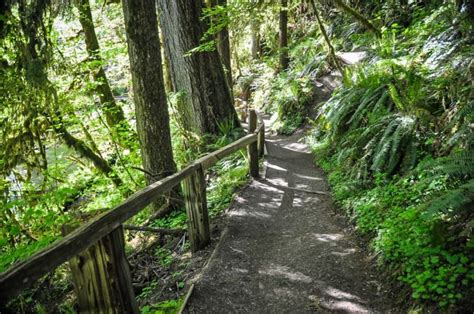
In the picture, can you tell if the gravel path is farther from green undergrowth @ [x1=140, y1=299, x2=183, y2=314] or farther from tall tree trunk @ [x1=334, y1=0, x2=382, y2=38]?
tall tree trunk @ [x1=334, y1=0, x2=382, y2=38]

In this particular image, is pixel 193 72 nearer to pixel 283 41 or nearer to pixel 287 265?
pixel 287 265

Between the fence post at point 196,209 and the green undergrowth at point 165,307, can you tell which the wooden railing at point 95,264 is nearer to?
the green undergrowth at point 165,307

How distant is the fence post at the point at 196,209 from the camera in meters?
4.42

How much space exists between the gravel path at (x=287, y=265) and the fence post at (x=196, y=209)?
10.6 inches

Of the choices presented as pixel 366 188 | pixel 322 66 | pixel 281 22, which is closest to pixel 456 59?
pixel 366 188

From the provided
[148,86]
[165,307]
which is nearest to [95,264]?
[165,307]

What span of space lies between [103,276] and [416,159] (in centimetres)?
420

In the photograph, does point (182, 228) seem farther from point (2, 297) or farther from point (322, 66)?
point (322, 66)

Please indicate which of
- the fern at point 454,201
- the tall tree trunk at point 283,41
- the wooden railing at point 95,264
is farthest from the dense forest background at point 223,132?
the tall tree trunk at point 283,41

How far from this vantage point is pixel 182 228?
5.36m

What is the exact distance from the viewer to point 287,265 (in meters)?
4.27

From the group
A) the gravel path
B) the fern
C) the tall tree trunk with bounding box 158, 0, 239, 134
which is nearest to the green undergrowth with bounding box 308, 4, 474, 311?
the fern

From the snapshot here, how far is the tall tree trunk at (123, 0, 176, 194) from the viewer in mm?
5426

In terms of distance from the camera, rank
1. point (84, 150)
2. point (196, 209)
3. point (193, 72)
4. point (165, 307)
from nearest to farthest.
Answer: point (165, 307) < point (196, 209) < point (193, 72) < point (84, 150)
